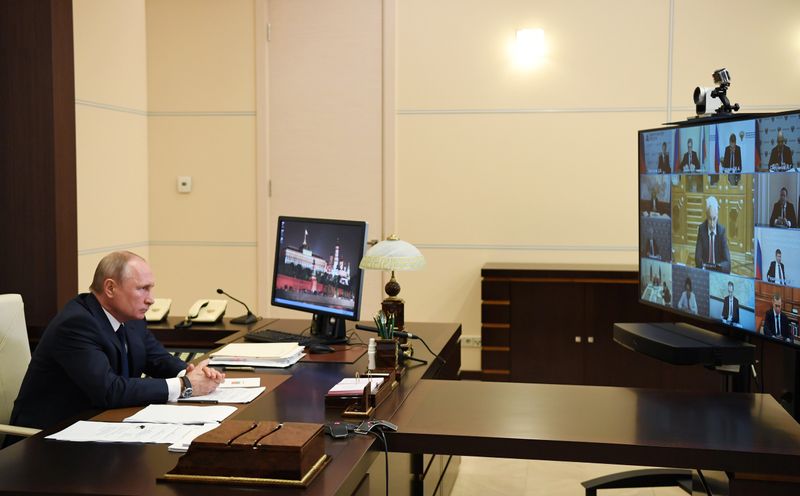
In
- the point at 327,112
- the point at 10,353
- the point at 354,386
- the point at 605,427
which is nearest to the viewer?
the point at 605,427

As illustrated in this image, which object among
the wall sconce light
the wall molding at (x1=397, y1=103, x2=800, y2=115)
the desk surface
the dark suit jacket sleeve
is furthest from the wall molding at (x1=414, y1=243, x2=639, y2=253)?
the dark suit jacket sleeve

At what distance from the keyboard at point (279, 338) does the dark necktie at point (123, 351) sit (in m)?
0.82

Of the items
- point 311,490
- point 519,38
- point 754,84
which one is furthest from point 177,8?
point 311,490

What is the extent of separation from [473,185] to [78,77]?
8.71ft

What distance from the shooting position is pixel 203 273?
659 centimetres

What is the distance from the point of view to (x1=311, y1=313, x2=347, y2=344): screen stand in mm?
3955

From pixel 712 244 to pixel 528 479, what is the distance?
1.68 m

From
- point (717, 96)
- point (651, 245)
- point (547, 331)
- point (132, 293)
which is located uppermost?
point (717, 96)

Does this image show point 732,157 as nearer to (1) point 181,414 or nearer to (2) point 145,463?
(1) point 181,414

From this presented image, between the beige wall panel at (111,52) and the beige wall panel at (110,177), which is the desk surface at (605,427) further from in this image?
the beige wall panel at (111,52)

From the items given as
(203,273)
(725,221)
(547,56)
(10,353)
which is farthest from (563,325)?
(10,353)

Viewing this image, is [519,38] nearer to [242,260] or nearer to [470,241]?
[470,241]

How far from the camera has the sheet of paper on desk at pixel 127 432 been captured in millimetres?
2436

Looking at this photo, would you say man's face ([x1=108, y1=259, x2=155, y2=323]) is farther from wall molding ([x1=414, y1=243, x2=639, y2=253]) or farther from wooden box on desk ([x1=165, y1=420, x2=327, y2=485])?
wall molding ([x1=414, y1=243, x2=639, y2=253])
